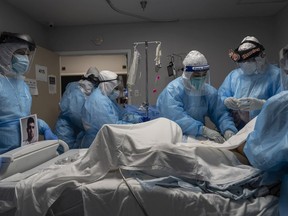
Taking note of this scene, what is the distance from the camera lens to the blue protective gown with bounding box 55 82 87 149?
119 inches

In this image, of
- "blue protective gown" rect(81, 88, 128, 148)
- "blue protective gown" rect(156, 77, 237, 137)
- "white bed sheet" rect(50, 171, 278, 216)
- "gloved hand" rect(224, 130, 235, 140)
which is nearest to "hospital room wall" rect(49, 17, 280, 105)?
"blue protective gown" rect(81, 88, 128, 148)

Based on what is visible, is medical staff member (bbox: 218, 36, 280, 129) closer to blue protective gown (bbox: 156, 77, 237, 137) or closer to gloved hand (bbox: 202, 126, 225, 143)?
blue protective gown (bbox: 156, 77, 237, 137)

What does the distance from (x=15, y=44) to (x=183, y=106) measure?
148 cm

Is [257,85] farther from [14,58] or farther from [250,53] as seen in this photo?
[14,58]

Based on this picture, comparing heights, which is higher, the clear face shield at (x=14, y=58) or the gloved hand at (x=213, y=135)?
the clear face shield at (x=14, y=58)

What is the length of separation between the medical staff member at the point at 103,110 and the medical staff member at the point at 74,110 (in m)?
0.21

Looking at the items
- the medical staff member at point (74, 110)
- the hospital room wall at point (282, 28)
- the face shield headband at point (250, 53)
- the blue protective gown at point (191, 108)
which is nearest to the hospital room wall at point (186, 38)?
the hospital room wall at point (282, 28)

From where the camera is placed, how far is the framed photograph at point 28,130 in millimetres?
1821

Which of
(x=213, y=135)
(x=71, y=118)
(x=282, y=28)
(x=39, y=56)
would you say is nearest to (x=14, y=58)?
(x=71, y=118)

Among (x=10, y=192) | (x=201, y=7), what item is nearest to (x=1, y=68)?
(x=10, y=192)

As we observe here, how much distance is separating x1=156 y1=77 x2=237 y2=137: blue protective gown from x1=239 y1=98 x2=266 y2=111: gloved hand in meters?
0.20

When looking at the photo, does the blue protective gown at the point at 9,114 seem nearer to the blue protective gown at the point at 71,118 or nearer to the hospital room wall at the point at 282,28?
the blue protective gown at the point at 71,118

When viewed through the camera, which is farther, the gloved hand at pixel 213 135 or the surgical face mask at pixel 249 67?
the surgical face mask at pixel 249 67

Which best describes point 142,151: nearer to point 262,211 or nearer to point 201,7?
point 262,211
